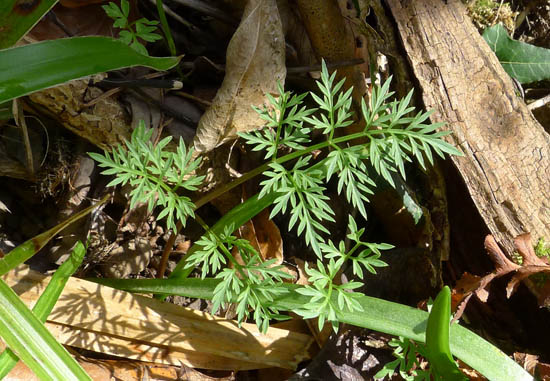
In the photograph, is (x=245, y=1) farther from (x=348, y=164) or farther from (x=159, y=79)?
(x=348, y=164)

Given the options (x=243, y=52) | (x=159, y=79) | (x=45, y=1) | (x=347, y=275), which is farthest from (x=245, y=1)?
(x=347, y=275)

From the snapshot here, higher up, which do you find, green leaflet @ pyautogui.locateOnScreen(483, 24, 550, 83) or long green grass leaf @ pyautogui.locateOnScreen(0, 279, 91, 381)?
green leaflet @ pyautogui.locateOnScreen(483, 24, 550, 83)

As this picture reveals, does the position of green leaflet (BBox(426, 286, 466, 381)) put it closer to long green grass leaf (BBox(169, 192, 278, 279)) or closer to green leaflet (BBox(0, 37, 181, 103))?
long green grass leaf (BBox(169, 192, 278, 279))

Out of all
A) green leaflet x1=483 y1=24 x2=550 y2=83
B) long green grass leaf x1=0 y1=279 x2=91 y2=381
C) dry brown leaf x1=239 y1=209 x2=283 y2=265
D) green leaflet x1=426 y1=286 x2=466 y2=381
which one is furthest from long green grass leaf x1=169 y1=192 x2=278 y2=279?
green leaflet x1=483 y1=24 x2=550 y2=83

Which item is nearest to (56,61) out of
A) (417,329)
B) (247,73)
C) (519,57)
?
(247,73)

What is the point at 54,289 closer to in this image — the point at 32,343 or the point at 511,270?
the point at 32,343

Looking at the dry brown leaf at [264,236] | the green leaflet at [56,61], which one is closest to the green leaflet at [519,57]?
the dry brown leaf at [264,236]
